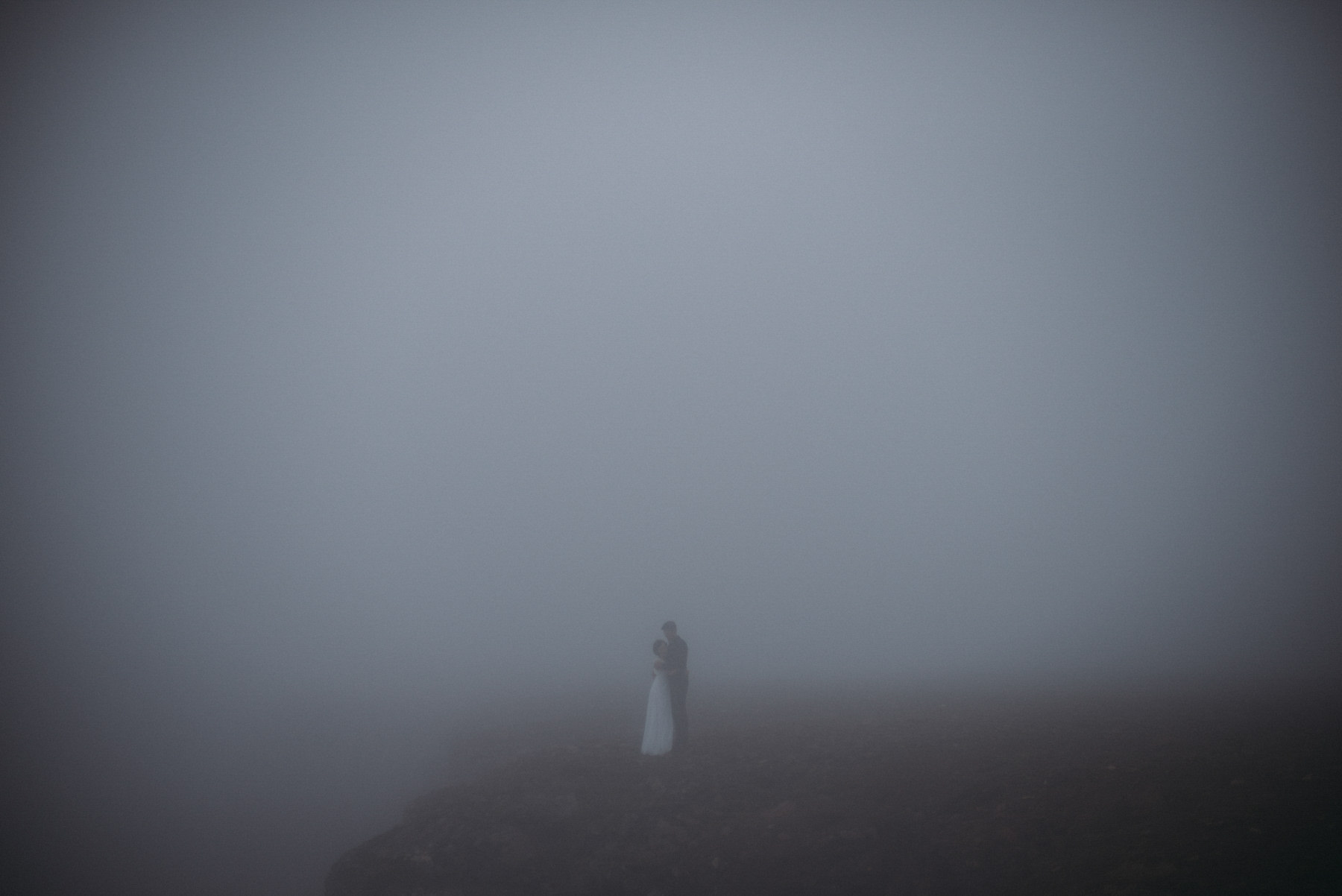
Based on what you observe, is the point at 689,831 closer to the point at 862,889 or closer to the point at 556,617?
the point at 862,889

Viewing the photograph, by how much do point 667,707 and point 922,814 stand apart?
732cm

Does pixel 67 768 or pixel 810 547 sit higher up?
pixel 810 547

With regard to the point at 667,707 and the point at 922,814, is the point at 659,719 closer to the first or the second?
the point at 667,707

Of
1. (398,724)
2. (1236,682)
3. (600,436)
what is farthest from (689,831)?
(600,436)

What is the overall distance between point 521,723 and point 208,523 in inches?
4571

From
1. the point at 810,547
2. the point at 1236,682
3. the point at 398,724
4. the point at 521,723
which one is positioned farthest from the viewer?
the point at 810,547

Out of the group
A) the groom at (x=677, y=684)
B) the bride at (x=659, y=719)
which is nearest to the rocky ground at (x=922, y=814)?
the groom at (x=677, y=684)

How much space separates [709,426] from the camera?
168m

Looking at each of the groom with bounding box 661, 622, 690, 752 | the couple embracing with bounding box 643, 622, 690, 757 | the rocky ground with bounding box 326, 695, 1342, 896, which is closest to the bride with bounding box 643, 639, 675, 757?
the couple embracing with bounding box 643, 622, 690, 757

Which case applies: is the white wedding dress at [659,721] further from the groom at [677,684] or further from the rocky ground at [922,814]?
the rocky ground at [922,814]

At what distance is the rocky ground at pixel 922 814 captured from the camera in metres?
7.39

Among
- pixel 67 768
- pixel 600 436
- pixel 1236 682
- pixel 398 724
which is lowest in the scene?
pixel 67 768

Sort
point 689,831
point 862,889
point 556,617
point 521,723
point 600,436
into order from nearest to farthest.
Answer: point 862,889
point 689,831
point 521,723
point 556,617
point 600,436

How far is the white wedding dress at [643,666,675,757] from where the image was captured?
16.0 meters
